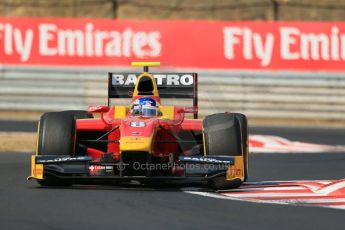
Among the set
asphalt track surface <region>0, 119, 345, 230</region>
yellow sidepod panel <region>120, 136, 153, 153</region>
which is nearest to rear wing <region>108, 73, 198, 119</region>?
asphalt track surface <region>0, 119, 345, 230</region>

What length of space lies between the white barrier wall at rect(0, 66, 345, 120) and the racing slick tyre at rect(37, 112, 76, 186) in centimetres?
1004

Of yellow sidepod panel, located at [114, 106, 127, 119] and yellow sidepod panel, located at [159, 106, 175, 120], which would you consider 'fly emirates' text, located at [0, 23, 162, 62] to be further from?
yellow sidepod panel, located at [114, 106, 127, 119]

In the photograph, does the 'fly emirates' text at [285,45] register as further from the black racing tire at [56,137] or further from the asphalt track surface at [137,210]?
the black racing tire at [56,137]

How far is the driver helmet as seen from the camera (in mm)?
11406

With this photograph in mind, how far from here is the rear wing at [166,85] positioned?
12.5m

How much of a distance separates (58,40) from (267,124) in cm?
451

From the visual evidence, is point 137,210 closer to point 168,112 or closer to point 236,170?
point 236,170

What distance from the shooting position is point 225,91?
20.8 metres

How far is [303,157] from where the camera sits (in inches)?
599

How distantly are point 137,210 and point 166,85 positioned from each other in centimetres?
408

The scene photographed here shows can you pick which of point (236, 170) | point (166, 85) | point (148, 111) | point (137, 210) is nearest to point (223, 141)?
point (236, 170)

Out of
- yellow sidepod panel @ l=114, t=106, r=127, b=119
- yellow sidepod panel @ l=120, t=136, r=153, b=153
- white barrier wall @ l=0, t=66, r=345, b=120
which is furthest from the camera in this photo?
white barrier wall @ l=0, t=66, r=345, b=120

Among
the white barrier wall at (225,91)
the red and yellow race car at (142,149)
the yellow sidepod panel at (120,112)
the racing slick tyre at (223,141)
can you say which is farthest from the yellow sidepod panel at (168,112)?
the white barrier wall at (225,91)

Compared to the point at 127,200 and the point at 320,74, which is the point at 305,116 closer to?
the point at 320,74
